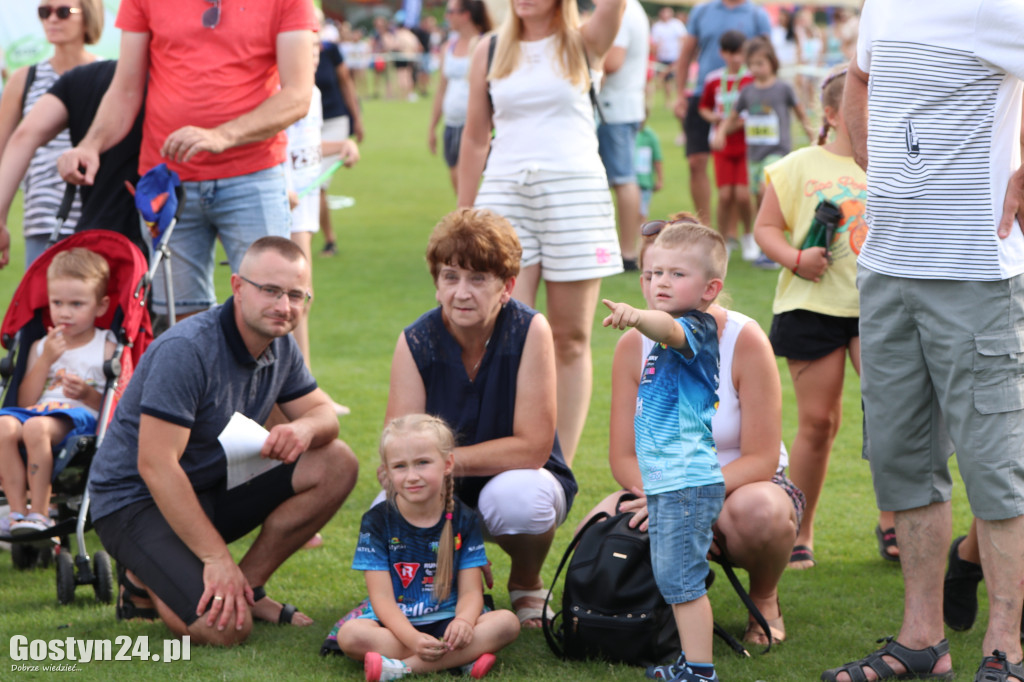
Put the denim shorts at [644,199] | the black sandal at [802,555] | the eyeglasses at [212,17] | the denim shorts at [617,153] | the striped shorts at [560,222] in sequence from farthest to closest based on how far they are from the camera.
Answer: the denim shorts at [644,199] < the denim shorts at [617,153] < the striped shorts at [560,222] < the eyeglasses at [212,17] < the black sandal at [802,555]

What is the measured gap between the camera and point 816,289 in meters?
4.16

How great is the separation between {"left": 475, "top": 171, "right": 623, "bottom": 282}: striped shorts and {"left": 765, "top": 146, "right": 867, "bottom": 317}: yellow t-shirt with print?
0.72m

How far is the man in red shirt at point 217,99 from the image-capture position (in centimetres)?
434

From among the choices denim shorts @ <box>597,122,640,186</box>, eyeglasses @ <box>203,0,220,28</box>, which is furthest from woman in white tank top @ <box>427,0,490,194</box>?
eyeglasses @ <box>203,0,220,28</box>

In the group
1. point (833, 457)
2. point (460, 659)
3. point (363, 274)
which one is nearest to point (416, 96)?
point (363, 274)

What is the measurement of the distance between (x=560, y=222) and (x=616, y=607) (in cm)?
184

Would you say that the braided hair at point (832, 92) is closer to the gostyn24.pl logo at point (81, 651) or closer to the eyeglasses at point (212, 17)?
the eyeglasses at point (212, 17)

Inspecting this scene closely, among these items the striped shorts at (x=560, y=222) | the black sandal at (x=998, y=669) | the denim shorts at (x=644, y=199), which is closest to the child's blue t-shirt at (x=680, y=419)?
the black sandal at (x=998, y=669)

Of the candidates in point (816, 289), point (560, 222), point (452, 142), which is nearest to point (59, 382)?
point (560, 222)

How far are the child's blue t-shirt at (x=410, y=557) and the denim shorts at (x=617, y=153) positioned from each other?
589cm

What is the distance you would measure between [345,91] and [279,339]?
5995mm

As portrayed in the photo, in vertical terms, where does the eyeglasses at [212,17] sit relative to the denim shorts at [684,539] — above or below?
above

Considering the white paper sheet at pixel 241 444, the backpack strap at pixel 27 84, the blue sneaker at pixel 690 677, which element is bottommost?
the blue sneaker at pixel 690 677

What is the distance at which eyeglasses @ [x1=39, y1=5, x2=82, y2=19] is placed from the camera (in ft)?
16.5
